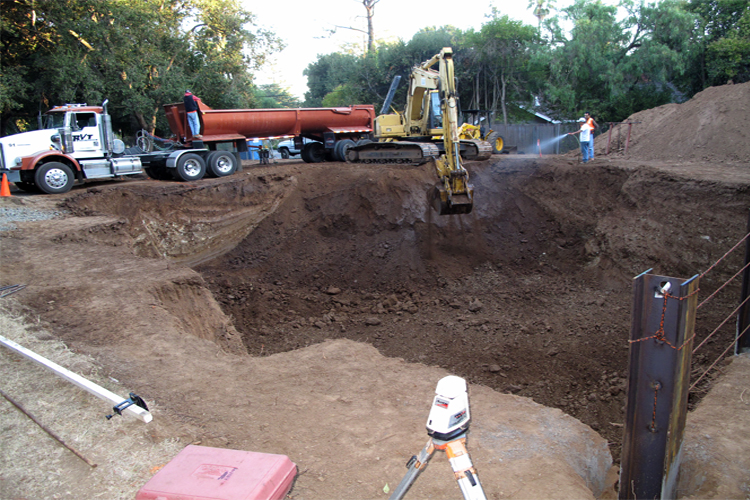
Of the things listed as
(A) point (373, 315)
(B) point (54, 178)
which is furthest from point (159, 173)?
(A) point (373, 315)

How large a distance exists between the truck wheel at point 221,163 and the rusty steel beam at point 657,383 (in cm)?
1374

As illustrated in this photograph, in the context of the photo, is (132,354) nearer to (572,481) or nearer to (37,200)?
(572,481)

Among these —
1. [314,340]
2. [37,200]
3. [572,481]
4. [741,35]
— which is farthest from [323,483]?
[741,35]

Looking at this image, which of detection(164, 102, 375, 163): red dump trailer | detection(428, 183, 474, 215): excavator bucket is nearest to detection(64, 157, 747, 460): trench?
detection(428, 183, 474, 215): excavator bucket

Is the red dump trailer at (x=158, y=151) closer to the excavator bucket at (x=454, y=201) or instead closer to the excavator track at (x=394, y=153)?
the excavator track at (x=394, y=153)

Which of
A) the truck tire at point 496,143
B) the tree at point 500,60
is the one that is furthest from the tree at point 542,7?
the truck tire at point 496,143

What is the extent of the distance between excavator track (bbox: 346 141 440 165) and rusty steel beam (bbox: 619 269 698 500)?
464 inches

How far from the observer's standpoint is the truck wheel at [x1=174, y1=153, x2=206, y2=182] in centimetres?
1405

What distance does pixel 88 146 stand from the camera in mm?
13336

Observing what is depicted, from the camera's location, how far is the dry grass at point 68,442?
293cm

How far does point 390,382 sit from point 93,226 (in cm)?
775

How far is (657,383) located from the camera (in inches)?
111

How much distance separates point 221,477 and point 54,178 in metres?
A: 13.0

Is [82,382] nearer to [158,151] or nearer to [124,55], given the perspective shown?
[158,151]
